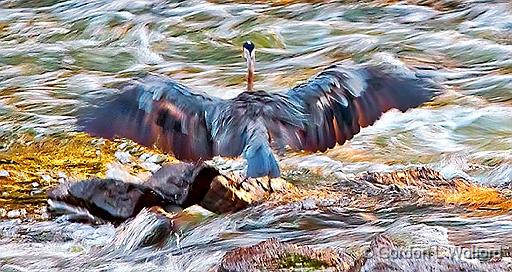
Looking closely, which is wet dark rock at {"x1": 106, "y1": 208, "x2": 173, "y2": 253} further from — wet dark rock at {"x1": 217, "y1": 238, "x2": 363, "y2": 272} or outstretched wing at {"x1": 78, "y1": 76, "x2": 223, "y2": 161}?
wet dark rock at {"x1": 217, "y1": 238, "x2": 363, "y2": 272}

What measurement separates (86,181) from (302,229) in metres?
1.59

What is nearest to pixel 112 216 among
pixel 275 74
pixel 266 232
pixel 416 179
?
pixel 266 232

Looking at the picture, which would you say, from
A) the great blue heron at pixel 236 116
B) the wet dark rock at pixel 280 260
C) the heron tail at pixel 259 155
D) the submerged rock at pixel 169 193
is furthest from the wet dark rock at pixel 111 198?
the wet dark rock at pixel 280 260

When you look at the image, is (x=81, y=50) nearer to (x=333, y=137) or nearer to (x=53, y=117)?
(x=53, y=117)

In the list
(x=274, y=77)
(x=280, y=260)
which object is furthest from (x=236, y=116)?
(x=274, y=77)

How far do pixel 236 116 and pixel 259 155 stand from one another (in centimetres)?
35

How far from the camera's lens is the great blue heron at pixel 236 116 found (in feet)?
18.7

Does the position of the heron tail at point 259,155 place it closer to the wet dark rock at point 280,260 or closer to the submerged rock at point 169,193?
the submerged rock at point 169,193

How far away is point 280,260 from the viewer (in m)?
4.41

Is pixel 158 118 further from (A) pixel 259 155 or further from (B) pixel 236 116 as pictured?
(A) pixel 259 155

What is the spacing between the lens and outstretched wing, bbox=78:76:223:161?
5.69 metres

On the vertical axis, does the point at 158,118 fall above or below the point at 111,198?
above

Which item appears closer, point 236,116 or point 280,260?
point 280,260

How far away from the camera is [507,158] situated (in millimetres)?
7352
